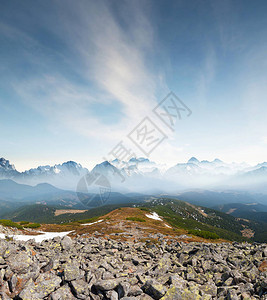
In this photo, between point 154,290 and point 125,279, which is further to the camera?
point 125,279

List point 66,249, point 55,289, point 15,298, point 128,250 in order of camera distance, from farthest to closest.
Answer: point 128,250 → point 66,249 → point 55,289 → point 15,298

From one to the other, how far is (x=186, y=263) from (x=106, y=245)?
13.0 meters

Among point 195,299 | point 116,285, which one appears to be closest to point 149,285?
point 116,285

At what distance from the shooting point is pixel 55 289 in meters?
12.1

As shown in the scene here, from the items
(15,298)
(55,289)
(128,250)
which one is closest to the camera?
(15,298)

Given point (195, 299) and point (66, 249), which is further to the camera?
point (66, 249)

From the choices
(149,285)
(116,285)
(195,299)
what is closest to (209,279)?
(195,299)

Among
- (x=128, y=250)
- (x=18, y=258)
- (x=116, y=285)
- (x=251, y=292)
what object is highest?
(x=18, y=258)

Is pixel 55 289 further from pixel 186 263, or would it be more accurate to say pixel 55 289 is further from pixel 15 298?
pixel 186 263

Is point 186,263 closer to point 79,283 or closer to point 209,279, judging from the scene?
point 209,279

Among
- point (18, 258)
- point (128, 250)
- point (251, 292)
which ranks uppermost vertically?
point (18, 258)

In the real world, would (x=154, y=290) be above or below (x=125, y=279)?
above

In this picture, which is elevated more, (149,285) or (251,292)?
(149,285)

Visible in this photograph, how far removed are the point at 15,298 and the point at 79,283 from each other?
4341 mm
